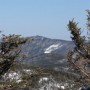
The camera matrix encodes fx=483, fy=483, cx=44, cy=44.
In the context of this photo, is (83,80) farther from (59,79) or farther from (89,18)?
(59,79)

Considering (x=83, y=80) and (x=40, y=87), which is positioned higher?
(x=83, y=80)

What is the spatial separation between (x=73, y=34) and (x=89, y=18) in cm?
539

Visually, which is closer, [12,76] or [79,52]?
[12,76]

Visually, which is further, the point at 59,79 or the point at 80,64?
the point at 59,79

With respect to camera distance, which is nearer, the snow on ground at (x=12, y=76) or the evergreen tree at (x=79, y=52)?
the snow on ground at (x=12, y=76)

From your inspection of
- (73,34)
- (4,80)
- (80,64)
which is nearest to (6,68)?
(4,80)

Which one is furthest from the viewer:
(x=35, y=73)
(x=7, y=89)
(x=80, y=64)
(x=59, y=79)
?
(x=59, y=79)

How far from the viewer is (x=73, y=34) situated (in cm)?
3194

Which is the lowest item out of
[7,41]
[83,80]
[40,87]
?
[40,87]

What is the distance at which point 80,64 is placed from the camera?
29.8m

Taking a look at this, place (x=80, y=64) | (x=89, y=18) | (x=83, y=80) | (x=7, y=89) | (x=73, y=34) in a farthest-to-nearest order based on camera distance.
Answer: (x=89, y=18)
(x=73, y=34)
(x=80, y=64)
(x=83, y=80)
(x=7, y=89)

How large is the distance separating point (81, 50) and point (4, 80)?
10505mm

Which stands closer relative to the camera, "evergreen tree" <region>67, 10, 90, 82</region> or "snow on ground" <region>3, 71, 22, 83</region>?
"snow on ground" <region>3, 71, 22, 83</region>

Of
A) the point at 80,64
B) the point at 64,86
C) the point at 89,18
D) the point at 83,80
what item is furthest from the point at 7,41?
the point at 64,86
